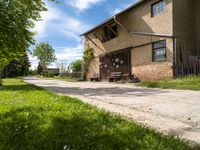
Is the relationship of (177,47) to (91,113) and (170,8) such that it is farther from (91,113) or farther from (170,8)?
(91,113)

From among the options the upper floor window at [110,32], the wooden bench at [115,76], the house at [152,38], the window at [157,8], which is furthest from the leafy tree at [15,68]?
the window at [157,8]

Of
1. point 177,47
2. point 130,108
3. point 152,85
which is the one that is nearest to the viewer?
point 130,108

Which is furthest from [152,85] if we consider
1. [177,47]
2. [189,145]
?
[189,145]

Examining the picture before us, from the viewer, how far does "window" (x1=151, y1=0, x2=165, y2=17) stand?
22.4 metres

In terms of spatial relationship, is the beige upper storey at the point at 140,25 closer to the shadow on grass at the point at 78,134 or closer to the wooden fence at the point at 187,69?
the wooden fence at the point at 187,69

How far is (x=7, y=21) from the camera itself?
482 inches

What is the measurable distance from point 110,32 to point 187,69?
13698mm

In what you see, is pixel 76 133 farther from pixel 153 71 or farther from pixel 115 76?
pixel 115 76

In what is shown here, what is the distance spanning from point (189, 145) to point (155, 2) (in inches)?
786

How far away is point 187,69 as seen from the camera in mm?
19312

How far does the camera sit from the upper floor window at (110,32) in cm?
2984

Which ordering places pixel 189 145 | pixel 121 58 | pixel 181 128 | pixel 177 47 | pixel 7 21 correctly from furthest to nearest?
1. pixel 121 58
2. pixel 177 47
3. pixel 7 21
4. pixel 181 128
5. pixel 189 145

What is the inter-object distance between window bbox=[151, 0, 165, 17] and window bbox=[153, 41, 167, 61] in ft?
7.71

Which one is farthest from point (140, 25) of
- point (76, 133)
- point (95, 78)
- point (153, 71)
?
point (76, 133)
